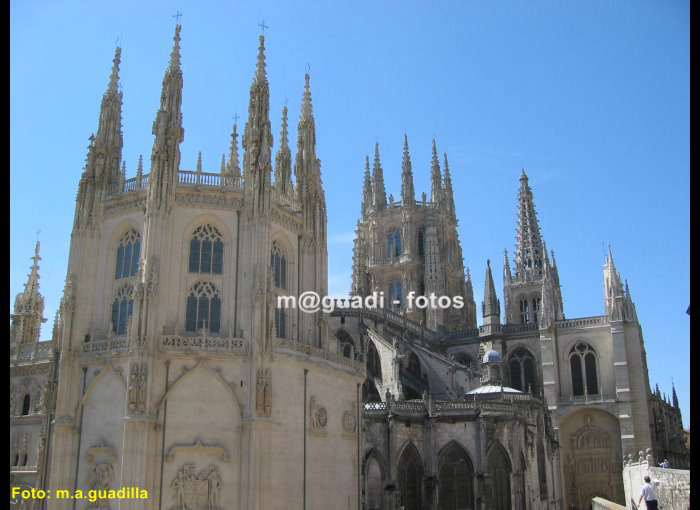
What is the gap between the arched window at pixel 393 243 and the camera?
7150 centimetres

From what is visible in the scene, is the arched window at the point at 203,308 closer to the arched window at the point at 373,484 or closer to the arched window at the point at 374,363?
the arched window at the point at 373,484

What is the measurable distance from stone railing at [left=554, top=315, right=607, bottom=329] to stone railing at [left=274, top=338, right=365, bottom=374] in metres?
31.0

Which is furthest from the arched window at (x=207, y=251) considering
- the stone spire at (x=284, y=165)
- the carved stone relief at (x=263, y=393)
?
the stone spire at (x=284, y=165)

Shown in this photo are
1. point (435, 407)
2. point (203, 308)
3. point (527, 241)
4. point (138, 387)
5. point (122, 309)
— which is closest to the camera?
point (138, 387)

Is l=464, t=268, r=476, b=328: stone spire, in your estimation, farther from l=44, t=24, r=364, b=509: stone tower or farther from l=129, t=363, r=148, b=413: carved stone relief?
l=129, t=363, r=148, b=413: carved stone relief

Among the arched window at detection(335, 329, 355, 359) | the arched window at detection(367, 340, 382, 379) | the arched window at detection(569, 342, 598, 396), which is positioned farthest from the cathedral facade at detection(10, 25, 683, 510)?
the arched window at detection(569, 342, 598, 396)

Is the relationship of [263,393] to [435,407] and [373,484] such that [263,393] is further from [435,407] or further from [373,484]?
[435,407]

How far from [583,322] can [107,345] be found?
42.4 meters

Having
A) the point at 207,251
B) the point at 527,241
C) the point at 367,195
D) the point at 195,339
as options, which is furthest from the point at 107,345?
the point at 527,241

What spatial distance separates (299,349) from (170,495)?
773cm

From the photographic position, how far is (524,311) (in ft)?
247

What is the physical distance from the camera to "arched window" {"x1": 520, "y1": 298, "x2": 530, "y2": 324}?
7450 cm

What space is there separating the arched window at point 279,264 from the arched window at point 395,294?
37.1m
